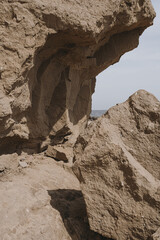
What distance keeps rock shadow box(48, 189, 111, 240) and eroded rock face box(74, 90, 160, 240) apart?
0.30m

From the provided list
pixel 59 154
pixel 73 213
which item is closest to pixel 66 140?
pixel 59 154

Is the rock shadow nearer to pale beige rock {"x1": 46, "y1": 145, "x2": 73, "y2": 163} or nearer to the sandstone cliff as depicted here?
the sandstone cliff

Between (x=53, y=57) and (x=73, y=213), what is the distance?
9.43 ft

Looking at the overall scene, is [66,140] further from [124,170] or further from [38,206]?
[124,170]

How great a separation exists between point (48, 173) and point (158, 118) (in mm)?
2084

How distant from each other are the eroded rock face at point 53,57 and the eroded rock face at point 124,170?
1393mm

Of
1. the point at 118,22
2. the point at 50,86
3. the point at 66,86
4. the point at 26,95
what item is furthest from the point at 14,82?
the point at 118,22

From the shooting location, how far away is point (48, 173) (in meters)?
4.18

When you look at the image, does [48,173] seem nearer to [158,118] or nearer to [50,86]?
[50,86]

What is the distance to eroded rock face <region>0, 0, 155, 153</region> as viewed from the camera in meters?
3.50

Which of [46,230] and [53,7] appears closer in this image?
[46,230]

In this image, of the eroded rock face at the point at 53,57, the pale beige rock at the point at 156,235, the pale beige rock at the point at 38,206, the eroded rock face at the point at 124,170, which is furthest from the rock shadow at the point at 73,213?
the eroded rock face at the point at 53,57

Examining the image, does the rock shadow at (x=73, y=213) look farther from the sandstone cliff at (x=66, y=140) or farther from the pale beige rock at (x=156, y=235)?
the pale beige rock at (x=156, y=235)

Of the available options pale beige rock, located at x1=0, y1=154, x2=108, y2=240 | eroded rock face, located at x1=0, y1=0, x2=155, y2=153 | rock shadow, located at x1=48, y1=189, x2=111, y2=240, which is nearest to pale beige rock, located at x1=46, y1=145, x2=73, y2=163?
eroded rock face, located at x1=0, y1=0, x2=155, y2=153
